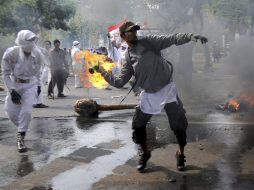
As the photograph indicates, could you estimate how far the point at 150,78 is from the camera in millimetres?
5395

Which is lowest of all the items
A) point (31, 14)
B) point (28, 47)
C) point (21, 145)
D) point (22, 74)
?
point (21, 145)

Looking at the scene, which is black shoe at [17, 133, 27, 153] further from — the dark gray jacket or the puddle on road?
the dark gray jacket

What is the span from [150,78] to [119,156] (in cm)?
136

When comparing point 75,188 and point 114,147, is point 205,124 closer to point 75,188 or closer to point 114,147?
point 114,147

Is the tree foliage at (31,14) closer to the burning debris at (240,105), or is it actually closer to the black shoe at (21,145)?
the burning debris at (240,105)

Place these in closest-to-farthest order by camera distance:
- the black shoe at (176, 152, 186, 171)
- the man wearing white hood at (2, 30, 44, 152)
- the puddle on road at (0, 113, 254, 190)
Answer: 1. the puddle on road at (0, 113, 254, 190)
2. the black shoe at (176, 152, 186, 171)
3. the man wearing white hood at (2, 30, 44, 152)

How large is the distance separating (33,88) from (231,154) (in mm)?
3147

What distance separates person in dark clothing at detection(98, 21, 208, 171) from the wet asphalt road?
38 centimetres

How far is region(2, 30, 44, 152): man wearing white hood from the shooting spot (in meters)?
6.80

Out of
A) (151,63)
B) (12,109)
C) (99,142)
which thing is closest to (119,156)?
(99,142)

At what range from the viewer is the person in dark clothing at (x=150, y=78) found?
5.37m

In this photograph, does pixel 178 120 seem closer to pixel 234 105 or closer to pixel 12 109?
pixel 12 109

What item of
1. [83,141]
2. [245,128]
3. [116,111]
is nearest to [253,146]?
[245,128]

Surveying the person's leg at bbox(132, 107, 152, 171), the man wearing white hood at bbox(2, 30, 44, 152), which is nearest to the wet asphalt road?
the person's leg at bbox(132, 107, 152, 171)
